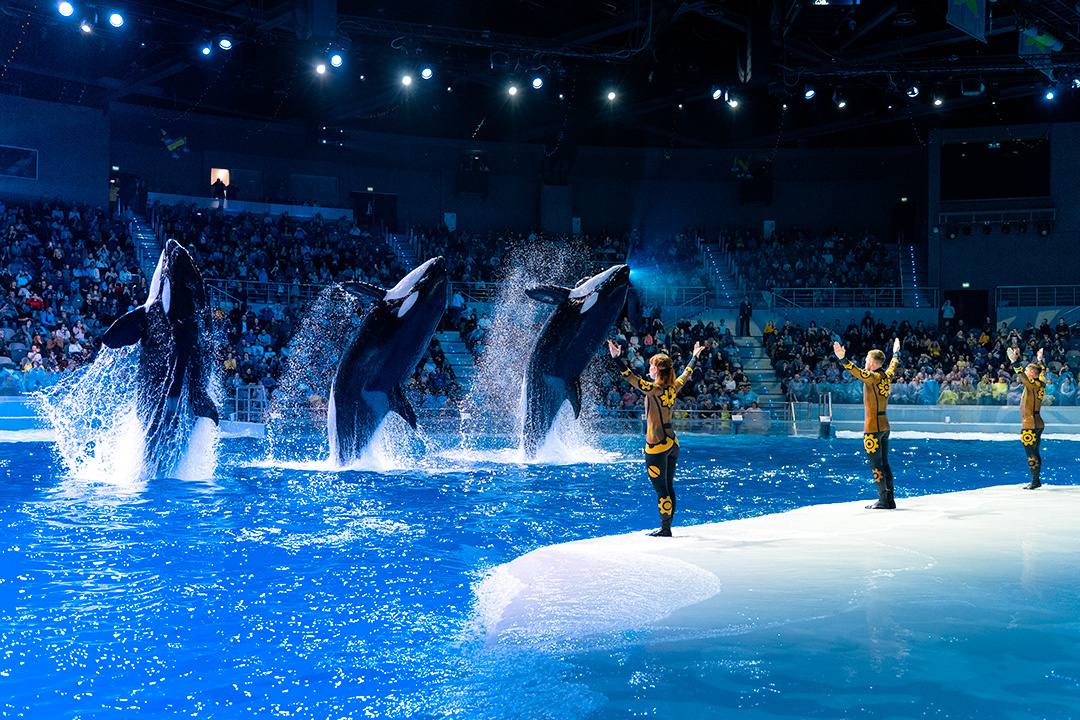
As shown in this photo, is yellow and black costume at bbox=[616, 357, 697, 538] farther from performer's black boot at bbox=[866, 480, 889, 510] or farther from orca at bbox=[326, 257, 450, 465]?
orca at bbox=[326, 257, 450, 465]

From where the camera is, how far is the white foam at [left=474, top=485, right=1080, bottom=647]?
524cm

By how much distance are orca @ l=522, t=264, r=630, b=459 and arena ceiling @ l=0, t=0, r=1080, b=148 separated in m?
8.79

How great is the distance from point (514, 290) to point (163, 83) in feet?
42.2

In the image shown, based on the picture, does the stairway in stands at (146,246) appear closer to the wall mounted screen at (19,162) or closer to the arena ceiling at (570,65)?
the wall mounted screen at (19,162)

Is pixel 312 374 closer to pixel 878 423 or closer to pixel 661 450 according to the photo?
pixel 878 423

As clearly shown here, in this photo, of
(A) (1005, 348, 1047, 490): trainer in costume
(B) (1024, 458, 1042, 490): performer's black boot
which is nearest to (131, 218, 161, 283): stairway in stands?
(A) (1005, 348, 1047, 490): trainer in costume

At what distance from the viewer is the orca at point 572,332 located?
12797 mm

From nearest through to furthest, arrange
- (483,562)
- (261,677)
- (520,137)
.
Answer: (261,677) → (483,562) → (520,137)

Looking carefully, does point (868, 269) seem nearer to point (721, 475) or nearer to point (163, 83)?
point (721, 475)

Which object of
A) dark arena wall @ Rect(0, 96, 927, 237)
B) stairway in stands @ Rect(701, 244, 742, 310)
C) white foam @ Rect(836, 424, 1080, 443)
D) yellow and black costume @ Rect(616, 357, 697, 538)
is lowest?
white foam @ Rect(836, 424, 1080, 443)

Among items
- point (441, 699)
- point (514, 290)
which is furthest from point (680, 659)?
point (514, 290)

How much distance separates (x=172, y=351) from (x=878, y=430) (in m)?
7.75

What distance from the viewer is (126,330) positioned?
1014 centimetres

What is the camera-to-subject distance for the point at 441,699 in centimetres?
403
